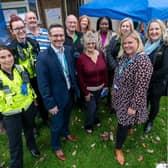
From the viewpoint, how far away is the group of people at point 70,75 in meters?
2.61

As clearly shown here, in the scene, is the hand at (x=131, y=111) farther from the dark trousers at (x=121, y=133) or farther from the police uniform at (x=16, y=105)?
the police uniform at (x=16, y=105)

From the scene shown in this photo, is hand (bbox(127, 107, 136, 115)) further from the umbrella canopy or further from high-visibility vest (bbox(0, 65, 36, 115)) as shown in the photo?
the umbrella canopy

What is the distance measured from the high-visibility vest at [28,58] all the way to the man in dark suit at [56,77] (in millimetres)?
457

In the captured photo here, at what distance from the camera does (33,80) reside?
3373 mm

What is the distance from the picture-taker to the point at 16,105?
264 cm

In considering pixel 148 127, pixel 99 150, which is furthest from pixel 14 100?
pixel 148 127

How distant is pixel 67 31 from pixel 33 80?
1.04 m

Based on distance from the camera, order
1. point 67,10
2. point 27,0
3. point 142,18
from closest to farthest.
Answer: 1. point 142,18
2. point 27,0
3. point 67,10

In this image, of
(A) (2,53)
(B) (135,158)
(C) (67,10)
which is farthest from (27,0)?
(B) (135,158)

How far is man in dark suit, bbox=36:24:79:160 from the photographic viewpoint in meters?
2.71

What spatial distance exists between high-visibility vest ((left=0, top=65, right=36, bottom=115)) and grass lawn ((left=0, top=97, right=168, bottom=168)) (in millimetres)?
1143

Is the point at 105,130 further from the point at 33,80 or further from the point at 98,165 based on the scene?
the point at 33,80

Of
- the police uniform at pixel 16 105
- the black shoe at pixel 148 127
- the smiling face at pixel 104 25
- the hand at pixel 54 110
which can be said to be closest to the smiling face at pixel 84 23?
the smiling face at pixel 104 25

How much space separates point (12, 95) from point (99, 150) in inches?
71.4
